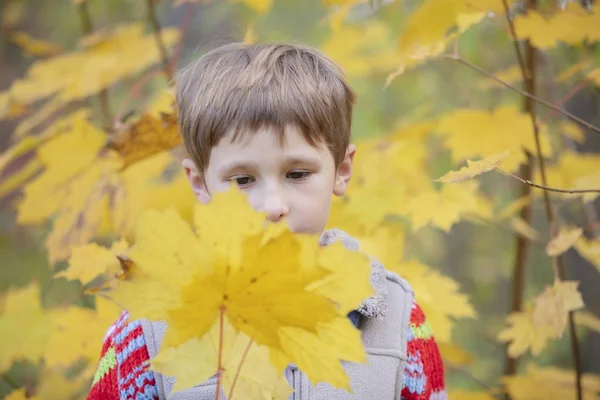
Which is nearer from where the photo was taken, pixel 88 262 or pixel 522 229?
pixel 88 262


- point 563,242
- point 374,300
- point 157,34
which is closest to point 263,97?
point 374,300

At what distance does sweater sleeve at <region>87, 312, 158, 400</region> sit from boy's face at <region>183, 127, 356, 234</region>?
29 centimetres

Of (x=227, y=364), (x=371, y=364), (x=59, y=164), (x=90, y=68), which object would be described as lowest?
(x=227, y=364)

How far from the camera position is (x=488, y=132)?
1577mm

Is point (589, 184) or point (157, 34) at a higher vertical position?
point (157, 34)

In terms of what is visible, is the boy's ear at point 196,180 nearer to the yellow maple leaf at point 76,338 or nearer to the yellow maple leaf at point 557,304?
the yellow maple leaf at point 76,338

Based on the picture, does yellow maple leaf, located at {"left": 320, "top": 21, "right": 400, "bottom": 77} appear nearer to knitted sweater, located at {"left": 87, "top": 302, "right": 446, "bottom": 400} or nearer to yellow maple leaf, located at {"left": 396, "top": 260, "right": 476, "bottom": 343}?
yellow maple leaf, located at {"left": 396, "top": 260, "right": 476, "bottom": 343}

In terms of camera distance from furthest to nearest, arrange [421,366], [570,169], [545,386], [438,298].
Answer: [570,169]
[545,386]
[438,298]
[421,366]

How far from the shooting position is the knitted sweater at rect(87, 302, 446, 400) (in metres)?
1.02

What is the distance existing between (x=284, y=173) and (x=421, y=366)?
1.47 ft

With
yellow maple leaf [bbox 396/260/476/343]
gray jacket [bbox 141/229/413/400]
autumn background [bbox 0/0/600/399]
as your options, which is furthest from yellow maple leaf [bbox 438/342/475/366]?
gray jacket [bbox 141/229/413/400]

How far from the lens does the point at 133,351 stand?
1029 mm

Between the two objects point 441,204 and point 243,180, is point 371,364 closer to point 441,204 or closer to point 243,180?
point 243,180

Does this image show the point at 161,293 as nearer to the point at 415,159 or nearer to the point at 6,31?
the point at 415,159
